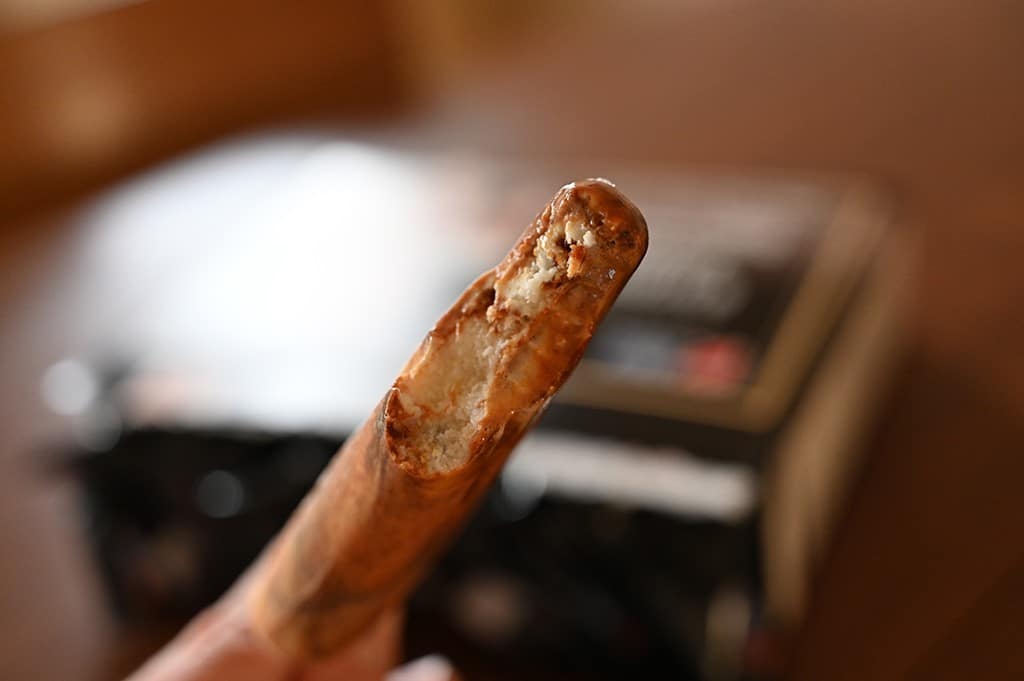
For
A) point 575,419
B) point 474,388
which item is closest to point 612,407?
point 575,419

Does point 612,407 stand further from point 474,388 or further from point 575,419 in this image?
point 474,388

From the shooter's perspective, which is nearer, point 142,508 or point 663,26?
point 142,508

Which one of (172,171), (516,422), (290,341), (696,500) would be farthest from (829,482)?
(172,171)

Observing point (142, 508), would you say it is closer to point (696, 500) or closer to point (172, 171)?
point (696, 500)

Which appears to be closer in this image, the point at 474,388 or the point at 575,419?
the point at 474,388

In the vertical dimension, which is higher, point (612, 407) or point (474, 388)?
point (474, 388)

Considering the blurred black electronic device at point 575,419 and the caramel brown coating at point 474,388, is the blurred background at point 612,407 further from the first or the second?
the caramel brown coating at point 474,388
